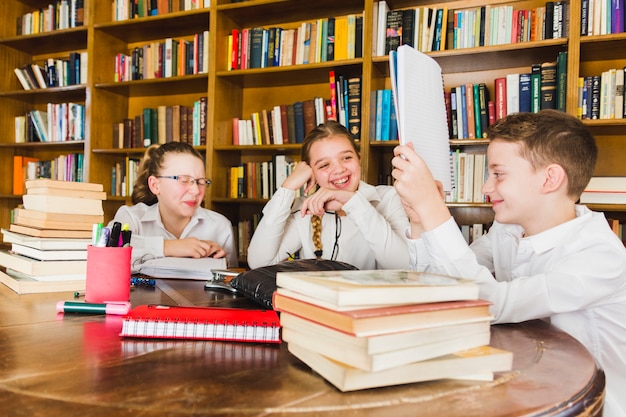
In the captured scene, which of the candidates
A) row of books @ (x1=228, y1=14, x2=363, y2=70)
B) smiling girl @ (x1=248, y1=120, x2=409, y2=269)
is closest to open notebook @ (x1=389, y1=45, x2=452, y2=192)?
smiling girl @ (x1=248, y1=120, x2=409, y2=269)

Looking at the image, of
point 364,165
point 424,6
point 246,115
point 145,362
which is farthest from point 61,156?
point 145,362

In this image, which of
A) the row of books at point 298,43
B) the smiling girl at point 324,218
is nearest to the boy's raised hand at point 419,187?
the smiling girl at point 324,218

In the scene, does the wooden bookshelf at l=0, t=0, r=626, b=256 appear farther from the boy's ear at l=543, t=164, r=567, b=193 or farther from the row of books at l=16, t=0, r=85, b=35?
the boy's ear at l=543, t=164, r=567, b=193

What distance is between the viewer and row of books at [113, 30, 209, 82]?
3248 millimetres

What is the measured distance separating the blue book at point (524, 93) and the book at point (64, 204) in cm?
208

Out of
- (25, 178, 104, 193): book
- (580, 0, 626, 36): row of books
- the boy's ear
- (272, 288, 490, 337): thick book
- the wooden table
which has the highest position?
(580, 0, 626, 36): row of books

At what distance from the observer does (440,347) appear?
0.58m

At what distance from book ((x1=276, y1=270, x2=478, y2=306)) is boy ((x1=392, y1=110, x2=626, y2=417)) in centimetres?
29

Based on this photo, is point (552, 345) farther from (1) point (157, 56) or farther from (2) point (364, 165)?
(1) point (157, 56)

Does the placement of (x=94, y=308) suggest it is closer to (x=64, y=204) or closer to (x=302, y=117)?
(x=64, y=204)

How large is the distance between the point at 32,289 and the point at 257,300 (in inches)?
19.6

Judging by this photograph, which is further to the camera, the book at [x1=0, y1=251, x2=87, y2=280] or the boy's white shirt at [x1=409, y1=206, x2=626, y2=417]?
the book at [x1=0, y1=251, x2=87, y2=280]

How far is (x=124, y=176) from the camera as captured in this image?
3635mm

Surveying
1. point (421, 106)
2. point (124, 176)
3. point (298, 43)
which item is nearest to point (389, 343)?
point (421, 106)
